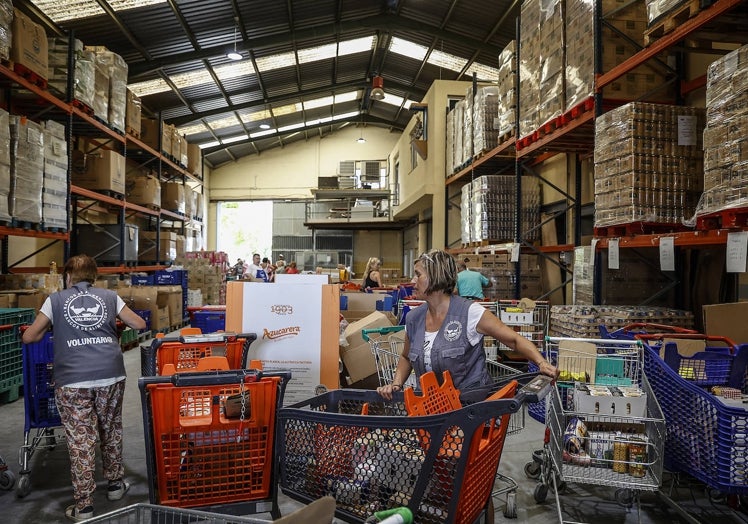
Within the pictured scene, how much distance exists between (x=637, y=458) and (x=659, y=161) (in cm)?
372

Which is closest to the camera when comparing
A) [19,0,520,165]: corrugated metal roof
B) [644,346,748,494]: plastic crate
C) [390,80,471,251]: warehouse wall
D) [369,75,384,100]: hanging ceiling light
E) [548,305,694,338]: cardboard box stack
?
[644,346,748,494]: plastic crate

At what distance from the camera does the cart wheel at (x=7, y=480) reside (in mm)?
3742

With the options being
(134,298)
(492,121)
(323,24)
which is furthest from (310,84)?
(134,298)

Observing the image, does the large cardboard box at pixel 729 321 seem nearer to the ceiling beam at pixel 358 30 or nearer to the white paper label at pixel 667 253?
the white paper label at pixel 667 253

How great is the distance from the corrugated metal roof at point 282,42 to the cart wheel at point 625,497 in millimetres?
11856

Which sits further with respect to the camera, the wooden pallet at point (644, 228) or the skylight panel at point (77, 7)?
the skylight panel at point (77, 7)

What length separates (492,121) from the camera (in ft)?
36.0

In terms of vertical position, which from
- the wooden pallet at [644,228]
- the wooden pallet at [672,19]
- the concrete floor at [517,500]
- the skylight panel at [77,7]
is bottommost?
the concrete floor at [517,500]

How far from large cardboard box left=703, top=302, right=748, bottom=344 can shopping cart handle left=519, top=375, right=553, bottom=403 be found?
3094mm

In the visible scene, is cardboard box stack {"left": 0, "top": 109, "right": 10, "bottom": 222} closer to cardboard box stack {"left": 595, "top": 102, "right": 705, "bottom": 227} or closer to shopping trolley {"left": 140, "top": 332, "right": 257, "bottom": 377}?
shopping trolley {"left": 140, "top": 332, "right": 257, "bottom": 377}

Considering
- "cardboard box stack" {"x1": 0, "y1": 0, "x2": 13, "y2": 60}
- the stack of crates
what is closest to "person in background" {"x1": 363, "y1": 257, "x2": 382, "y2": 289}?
the stack of crates

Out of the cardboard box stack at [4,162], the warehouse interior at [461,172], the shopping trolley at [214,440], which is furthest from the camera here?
the cardboard box stack at [4,162]

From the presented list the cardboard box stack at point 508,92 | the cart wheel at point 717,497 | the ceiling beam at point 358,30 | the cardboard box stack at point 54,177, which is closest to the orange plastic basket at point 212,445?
the cart wheel at point 717,497

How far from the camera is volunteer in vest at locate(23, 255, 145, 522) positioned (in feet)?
11.2
